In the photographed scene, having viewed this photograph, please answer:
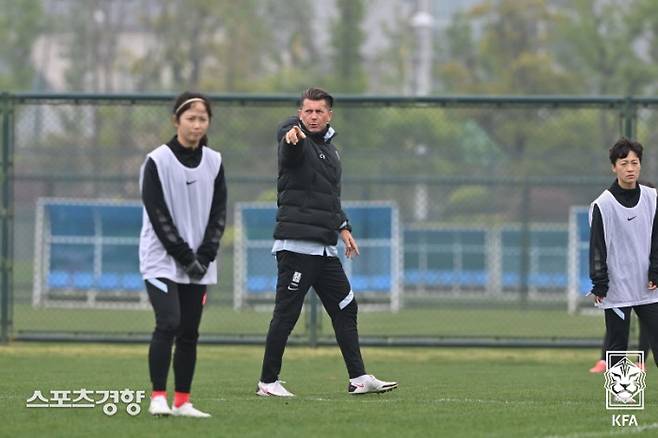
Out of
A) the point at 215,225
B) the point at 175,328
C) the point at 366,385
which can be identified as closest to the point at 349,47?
the point at 366,385

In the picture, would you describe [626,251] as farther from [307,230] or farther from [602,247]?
[307,230]

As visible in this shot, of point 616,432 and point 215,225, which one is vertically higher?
point 215,225

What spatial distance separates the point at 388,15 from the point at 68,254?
25.9m

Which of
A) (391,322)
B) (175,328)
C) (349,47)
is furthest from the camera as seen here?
(349,47)

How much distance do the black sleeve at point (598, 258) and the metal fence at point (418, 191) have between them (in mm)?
5660

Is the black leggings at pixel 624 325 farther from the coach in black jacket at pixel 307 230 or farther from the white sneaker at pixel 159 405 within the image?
the white sneaker at pixel 159 405

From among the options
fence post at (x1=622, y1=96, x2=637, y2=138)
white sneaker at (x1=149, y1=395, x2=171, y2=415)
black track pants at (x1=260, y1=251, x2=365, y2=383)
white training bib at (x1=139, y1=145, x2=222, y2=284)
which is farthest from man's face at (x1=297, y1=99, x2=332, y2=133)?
fence post at (x1=622, y1=96, x2=637, y2=138)

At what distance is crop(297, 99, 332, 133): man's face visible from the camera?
10.3 m

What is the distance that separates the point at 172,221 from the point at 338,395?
248 cm

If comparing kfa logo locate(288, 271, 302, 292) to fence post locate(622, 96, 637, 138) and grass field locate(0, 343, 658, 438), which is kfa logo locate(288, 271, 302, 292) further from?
fence post locate(622, 96, 637, 138)

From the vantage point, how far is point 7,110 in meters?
16.1

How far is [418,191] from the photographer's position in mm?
31188

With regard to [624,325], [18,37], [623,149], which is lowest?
[624,325]

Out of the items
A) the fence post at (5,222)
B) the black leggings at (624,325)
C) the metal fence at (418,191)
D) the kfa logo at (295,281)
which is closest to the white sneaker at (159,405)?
the kfa logo at (295,281)
